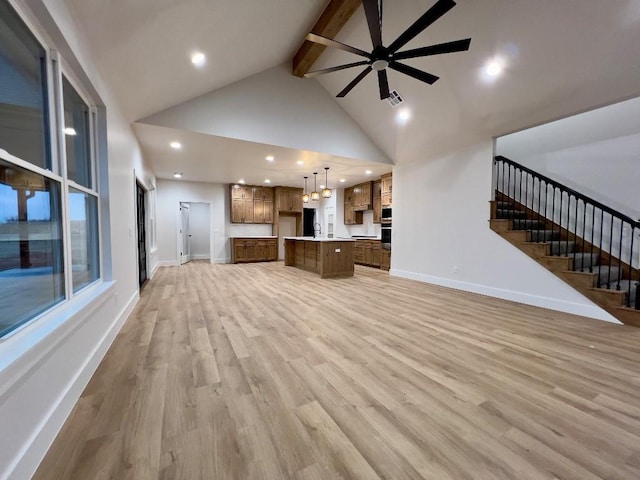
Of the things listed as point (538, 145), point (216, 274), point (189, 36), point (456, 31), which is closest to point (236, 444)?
point (189, 36)

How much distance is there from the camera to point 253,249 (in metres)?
8.98

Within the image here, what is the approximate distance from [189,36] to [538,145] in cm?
588

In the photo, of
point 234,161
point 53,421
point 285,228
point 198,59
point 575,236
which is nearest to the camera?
point 53,421

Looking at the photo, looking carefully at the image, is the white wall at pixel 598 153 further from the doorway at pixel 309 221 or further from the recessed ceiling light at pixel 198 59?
the doorway at pixel 309 221

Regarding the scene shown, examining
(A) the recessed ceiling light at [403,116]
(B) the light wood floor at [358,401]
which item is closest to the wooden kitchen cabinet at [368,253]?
(A) the recessed ceiling light at [403,116]

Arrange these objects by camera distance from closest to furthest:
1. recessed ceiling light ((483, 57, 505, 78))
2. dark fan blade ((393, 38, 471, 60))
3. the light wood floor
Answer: the light wood floor, dark fan blade ((393, 38, 471, 60)), recessed ceiling light ((483, 57, 505, 78))

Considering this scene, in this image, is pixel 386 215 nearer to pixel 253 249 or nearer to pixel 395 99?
pixel 395 99

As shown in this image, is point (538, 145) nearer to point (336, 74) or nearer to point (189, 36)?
point (336, 74)

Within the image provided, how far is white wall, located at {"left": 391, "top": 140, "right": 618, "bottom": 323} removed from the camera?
402 cm

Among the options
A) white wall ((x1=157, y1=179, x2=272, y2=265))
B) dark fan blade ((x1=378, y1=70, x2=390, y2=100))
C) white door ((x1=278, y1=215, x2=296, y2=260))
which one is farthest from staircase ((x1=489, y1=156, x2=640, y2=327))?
white wall ((x1=157, y1=179, x2=272, y2=265))

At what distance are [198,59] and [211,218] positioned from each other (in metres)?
6.11

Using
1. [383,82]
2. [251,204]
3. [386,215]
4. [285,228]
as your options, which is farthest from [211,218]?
[383,82]

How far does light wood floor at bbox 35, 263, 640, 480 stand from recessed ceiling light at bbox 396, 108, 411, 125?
3.69 metres

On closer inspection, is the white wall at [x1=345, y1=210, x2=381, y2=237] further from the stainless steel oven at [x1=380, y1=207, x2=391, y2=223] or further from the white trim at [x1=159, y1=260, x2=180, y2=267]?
the white trim at [x1=159, y1=260, x2=180, y2=267]
